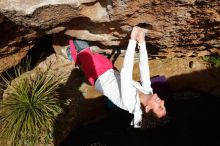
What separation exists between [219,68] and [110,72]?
1.86 m

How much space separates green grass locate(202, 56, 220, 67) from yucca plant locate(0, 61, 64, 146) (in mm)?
2339

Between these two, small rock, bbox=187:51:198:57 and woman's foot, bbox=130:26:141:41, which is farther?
small rock, bbox=187:51:198:57

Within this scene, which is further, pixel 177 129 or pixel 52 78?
pixel 52 78

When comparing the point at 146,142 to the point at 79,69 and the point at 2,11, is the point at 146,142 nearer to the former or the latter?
the point at 79,69

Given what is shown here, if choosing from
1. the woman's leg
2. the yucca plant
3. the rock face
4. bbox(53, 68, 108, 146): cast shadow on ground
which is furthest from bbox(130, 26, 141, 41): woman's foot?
the yucca plant

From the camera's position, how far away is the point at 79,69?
6.04 m

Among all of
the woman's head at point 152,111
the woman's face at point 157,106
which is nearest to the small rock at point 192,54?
the woman's head at point 152,111

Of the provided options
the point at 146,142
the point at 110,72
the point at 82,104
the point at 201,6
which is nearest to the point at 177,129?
the point at 146,142

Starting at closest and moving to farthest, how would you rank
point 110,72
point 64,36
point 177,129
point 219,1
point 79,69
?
point 219,1
point 177,129
point 110,72
point 64,36
point 79,69

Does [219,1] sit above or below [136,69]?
above

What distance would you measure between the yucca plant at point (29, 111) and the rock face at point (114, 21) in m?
0.64

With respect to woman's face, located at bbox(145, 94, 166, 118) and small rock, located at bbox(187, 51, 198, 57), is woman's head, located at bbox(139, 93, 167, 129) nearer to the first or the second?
woman's face, located at bbox(145, 94, 166, 118)

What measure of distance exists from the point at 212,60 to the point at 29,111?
9.32 feet

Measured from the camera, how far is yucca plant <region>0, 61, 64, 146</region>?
18.0 feet
